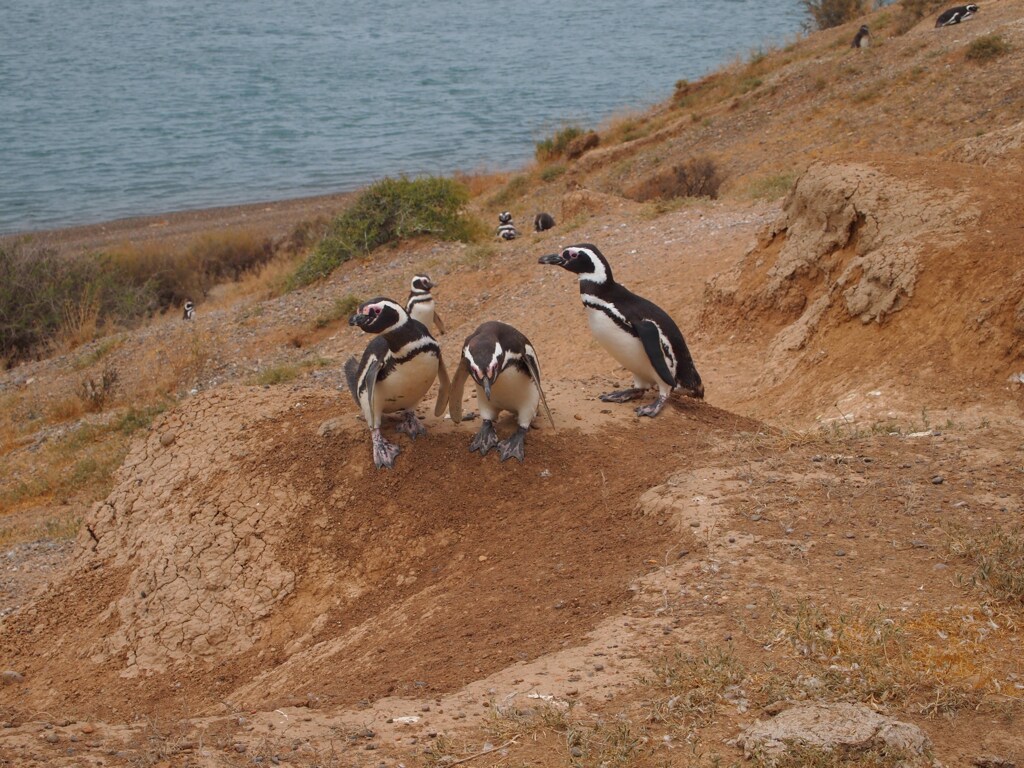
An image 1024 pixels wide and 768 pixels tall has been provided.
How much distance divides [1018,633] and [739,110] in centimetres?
2059

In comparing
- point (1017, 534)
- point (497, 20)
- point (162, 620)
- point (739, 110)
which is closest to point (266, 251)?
point (739, 110)

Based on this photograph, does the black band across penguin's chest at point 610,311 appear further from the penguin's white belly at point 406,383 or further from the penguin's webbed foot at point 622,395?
the penguin's white belly at point 406,383

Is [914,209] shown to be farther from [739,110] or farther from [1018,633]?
[739,110]

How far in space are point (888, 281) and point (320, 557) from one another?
5.13 meters

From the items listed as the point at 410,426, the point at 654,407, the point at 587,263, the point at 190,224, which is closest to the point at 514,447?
the point at 410,426

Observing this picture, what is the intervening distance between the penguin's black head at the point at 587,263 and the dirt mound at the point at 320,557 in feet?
4.03

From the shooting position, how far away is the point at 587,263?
7836 mm

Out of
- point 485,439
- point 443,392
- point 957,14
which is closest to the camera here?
point 485,439

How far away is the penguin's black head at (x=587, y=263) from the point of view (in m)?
7.79

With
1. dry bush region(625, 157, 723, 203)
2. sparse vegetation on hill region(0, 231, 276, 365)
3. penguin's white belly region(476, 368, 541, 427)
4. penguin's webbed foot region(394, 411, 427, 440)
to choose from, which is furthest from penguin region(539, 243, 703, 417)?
sparse vegetation on hill region(0, 231, 276, 365)

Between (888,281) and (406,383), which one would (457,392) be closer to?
(406,383)

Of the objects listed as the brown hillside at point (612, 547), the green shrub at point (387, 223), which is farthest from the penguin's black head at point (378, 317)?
the green shrub at point (387, 223)

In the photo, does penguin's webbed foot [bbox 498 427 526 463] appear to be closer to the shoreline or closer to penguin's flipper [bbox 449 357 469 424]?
penguin's flipper [bbox 449 357 469 424]

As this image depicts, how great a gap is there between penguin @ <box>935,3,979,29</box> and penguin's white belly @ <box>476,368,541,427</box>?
19436 mm
